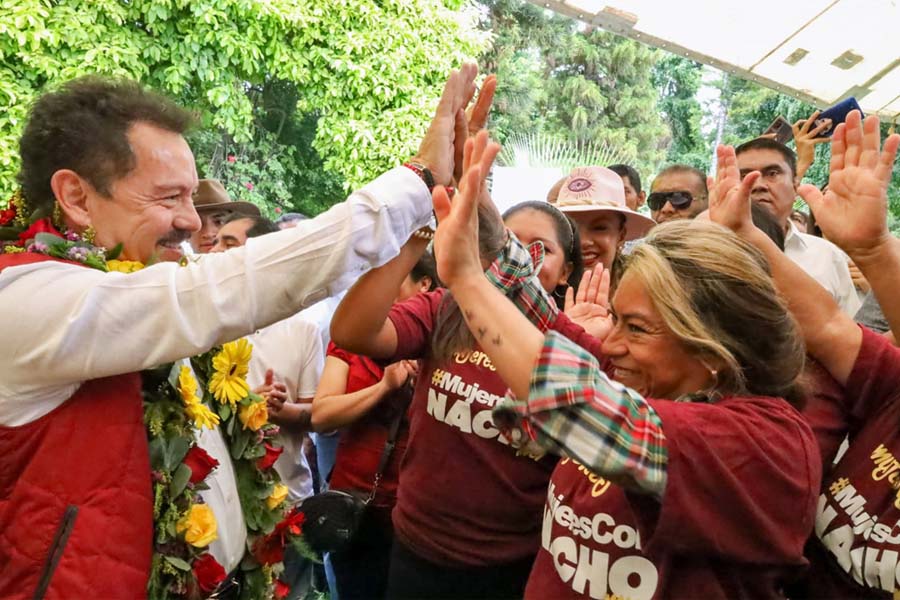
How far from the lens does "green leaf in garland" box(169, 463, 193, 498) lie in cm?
157

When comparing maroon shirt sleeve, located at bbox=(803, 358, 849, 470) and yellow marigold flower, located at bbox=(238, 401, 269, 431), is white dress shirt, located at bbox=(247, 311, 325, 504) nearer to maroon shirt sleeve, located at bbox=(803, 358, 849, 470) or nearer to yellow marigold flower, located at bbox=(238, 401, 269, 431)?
yellow marigold flower, located at bbox=(238, 401, 269, 431)

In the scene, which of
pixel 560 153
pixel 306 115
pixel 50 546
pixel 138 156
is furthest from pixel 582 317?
pixel 560 153

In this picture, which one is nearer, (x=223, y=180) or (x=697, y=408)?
(x=697, y=408)

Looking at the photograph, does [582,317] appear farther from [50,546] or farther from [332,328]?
[50,546]

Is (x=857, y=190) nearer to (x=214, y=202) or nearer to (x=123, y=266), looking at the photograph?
(x=123, y=266)

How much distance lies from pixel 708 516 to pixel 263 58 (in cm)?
1132

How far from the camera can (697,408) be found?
132cm

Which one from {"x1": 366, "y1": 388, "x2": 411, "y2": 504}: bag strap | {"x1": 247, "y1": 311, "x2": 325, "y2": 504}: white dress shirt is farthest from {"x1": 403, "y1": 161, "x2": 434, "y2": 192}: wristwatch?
{"x1": 247, "y1": 311, "x2": 325, "y2": 504}: white dress shirt

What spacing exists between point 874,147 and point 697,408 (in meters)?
0.96

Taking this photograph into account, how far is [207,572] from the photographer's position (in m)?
1.62

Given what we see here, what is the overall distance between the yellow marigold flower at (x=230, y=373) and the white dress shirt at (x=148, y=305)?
1.58ft

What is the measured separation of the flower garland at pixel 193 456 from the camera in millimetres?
1569

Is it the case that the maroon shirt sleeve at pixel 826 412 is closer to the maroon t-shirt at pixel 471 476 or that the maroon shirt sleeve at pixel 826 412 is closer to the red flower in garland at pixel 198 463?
the maroon t-shirt at pixel 471 476

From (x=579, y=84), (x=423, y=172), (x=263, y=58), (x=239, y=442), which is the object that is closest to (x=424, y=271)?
(x=239, y=442)
